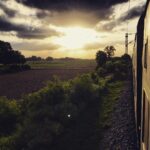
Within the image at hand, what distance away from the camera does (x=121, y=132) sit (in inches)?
390

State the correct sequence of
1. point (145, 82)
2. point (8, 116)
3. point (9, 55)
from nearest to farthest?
point (145, 82)
point (8, 116)
point (9, 55)

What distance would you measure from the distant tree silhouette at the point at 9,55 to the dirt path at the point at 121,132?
64683 mm

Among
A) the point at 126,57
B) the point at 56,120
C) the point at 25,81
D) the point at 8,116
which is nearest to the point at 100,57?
the point at 126,57

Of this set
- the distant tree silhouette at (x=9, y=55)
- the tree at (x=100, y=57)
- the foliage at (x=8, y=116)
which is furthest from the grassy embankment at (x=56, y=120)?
the distant tree silhouette at (x=9, y=55)

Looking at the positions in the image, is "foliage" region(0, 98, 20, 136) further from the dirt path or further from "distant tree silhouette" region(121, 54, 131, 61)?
"distant tree silhouette" region(121, 54, 131, 61)

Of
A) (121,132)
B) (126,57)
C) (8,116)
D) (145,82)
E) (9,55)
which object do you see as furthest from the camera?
(9,55)

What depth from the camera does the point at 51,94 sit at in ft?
43.8

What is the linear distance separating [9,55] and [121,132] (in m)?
69.4

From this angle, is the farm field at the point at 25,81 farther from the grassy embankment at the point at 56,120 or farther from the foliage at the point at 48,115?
the grassy embankment at the point at 56,120

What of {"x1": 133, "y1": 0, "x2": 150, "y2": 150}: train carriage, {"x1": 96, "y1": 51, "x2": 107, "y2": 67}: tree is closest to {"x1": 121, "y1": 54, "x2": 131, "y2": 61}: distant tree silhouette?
{"x1": 96, "y1": 51, "x2": 107, "y2": 67}: tree

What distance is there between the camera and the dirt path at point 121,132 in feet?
28.7

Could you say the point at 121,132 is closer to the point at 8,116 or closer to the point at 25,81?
the point at 8,116

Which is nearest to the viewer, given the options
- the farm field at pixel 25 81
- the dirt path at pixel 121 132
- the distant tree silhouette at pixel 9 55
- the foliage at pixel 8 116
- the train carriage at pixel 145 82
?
the train carriage at pixel 145 82

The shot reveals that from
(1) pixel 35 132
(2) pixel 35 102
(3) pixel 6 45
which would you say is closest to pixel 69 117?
(2) pixel 35 102
